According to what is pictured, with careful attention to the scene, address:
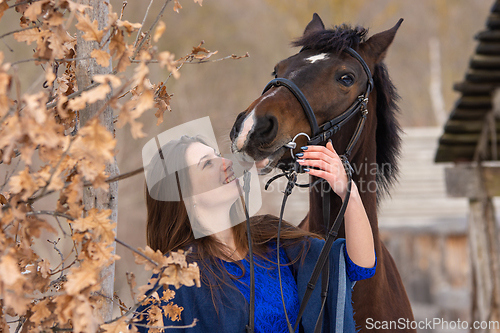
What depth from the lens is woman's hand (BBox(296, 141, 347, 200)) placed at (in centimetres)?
149

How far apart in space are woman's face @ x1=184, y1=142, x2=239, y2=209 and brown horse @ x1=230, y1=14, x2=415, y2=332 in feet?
0.45

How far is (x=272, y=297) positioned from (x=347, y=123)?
835mm

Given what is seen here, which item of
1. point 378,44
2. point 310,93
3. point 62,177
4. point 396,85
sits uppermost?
point 396,85

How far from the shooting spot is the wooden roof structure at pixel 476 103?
3637 mm

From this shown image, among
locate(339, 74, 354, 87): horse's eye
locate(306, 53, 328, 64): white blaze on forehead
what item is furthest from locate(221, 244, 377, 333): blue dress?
locate(306, 53, 328, 64): white blaze on forehead

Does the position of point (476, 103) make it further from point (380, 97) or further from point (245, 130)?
point (245, 130)

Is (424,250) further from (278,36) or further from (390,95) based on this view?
(278,36)

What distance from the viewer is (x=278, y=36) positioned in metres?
16.6

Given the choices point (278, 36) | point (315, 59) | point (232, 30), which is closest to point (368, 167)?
point (315, 59)

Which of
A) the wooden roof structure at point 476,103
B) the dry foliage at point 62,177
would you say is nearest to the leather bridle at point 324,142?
the dry foliage at point 62,177

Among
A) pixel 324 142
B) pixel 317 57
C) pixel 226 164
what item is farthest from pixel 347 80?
pixel 226 164

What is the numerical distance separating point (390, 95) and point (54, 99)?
1586 millimetres

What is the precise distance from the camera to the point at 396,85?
15656 millimetres

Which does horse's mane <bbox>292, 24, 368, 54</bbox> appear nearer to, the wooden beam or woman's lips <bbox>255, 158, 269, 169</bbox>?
woman's lips <bbox>255, 158, 269, 169</bbox>
